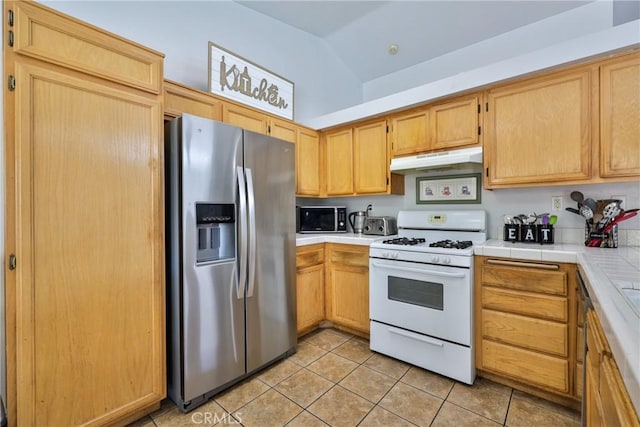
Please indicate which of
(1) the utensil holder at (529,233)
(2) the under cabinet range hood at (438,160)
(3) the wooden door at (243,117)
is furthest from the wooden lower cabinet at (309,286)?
(1) the utensil holder at (529,233)

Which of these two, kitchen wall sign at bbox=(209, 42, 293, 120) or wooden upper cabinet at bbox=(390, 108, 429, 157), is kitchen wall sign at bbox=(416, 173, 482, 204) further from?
kitchen wall sign at bbox=(209, 42, 293, 120)

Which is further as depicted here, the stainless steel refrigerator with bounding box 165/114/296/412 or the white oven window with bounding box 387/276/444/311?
the white oven window with bounding box 387/276/444/311

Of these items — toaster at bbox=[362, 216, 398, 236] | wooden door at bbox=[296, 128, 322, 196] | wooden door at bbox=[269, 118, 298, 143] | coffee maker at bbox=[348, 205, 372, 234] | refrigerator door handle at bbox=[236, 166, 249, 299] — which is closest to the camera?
refrigerator door handle at bbox=[236, 166, 249, 299]

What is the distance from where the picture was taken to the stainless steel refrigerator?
1624 mm

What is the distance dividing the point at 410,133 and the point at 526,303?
162 centimetres

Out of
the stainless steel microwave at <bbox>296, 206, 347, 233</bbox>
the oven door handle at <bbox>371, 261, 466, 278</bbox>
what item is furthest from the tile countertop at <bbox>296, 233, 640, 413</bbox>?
the stainless steel microwave at <bbox>296, 206, 347, 233</bbox>

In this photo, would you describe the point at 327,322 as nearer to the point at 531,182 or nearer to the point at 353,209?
the point at 353,209

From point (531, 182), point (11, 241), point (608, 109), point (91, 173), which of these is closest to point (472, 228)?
point (531, 182)

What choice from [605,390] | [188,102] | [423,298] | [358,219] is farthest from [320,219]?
[605,390]

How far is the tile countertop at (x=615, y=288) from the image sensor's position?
554mm

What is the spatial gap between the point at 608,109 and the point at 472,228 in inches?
44.0

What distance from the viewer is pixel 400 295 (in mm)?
2178

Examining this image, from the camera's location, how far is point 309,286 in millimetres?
→ 2594

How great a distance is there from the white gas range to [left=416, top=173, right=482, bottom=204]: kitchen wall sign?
17cm
